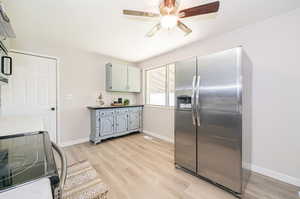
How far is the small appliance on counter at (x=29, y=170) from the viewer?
0.41 metres

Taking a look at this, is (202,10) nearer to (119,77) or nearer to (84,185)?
(84,185)

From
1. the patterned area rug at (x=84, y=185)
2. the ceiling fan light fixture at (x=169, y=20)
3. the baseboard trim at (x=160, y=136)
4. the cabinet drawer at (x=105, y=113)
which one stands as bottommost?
the patterned area rug at (x=84, y=185)

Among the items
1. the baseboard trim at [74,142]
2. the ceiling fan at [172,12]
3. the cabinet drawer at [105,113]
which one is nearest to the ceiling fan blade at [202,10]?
the ceiling fan at [172,12]

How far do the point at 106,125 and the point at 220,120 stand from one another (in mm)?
2709

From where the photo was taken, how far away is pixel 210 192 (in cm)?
158

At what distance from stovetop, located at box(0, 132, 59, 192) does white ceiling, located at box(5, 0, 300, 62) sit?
1.76 metres

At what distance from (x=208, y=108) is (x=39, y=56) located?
11.7 feet

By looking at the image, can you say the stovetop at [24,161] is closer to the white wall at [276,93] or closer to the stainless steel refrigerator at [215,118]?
the stainless steel refrigerator at [215,118]

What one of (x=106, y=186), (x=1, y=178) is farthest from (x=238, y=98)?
(x=106, y=186)

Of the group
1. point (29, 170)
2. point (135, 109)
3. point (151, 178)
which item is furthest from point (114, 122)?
point (29, 170)

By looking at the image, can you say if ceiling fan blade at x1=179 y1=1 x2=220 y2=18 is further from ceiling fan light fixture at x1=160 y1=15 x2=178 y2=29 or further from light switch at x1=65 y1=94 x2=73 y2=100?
light switch at x1=65 y1=94 x2=73 y2=100

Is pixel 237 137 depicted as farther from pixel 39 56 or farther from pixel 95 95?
pixel 39 56

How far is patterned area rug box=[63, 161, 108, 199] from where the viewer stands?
1.50 metres

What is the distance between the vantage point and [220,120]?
162 centimetres
